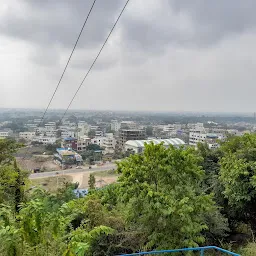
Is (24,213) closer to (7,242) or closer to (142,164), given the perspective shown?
(7,242)

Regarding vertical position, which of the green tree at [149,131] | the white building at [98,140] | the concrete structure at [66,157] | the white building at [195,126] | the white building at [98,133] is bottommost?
the concrete structure at [66,157]

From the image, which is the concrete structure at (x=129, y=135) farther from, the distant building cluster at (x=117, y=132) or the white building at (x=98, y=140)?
→ the white building at (x=98, y=140)

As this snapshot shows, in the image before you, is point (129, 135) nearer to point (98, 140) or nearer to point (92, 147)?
point (98, 140)

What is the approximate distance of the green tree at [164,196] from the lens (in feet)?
15.3

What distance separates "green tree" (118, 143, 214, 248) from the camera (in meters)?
4.67

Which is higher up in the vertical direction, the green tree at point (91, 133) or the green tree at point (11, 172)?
the green tree at point (11, 172)

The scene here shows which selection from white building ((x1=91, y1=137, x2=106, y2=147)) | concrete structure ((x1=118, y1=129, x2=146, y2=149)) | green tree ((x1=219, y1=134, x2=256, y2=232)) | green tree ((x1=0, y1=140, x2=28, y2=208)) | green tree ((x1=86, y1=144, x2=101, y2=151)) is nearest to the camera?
green tree ((x1=219, y1=134, x2=256, y2=232))

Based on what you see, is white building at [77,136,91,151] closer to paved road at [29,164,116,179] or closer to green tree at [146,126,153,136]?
paved road at [29,164,116,179]

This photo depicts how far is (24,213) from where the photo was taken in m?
2.65

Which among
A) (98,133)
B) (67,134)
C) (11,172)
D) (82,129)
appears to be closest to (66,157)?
(67,134)

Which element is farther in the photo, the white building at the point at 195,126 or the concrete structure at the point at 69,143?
the white building at the point at 195,126

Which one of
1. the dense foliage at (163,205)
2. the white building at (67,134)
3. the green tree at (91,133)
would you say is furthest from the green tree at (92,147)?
the dense foliage at (163,205)

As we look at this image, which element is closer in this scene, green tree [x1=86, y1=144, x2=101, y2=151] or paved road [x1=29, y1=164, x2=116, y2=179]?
paved road [x1=29, y1=164, x2=116, y2=179]

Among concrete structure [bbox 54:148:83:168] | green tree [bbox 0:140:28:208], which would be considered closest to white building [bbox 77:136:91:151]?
concrete structure [bbox 54:148:83:168]
